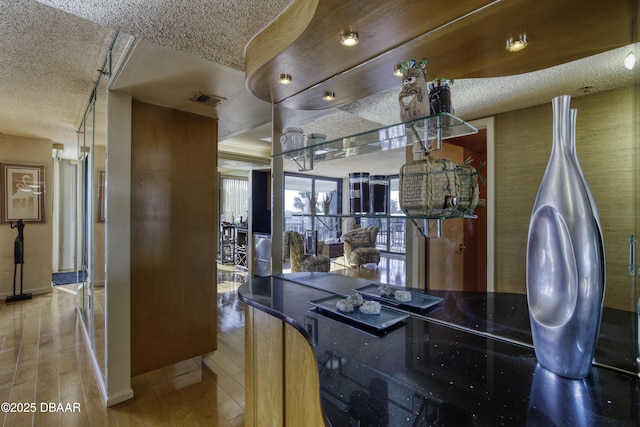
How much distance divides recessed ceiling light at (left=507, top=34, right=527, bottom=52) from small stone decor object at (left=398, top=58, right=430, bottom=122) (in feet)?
0.93

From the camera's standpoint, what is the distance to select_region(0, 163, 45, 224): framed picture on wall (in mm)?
4305

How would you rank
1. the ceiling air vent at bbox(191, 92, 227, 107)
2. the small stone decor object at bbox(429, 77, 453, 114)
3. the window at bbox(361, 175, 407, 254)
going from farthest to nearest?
the ceiling air vent at bbox(191, 92, 227, 107) < the window at bbox(361, 175, 407, 254) < the small stone decor object at bbox(429, 77, 453, 114)

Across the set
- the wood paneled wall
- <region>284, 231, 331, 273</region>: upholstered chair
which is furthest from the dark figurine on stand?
<region>284, 231, 331, 273</region>: upholstered chair

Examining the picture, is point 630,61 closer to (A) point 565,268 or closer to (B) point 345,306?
(A) point 565,268

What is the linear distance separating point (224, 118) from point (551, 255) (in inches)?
105

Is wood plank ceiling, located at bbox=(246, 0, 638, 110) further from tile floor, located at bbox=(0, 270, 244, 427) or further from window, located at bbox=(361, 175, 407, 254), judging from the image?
tile floor, located at bbox=(0, 270, 244, 427)

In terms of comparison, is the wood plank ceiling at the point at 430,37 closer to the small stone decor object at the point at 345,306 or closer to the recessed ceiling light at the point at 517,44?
the recessed ceiling light at the point at 517,44

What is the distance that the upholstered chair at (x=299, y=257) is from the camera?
1561 mm

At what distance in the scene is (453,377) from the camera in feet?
2.38

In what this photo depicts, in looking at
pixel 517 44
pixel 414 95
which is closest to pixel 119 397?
pixel 414 95

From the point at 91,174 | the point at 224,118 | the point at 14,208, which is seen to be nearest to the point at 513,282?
the point at 224,118

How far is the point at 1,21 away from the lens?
5.41 feet

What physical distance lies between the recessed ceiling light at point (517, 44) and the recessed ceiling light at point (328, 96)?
835 mm

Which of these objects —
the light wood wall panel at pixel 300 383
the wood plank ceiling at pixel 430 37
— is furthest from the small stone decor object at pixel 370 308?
the wood plank ceiling at pixel 430 37
